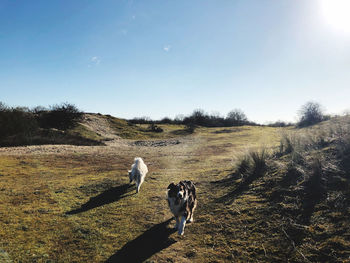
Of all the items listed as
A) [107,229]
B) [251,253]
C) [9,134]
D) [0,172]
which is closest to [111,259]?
[107,229]

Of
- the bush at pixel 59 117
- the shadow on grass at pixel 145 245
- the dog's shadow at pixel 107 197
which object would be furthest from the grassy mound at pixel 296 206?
the bush at pixel 59 117

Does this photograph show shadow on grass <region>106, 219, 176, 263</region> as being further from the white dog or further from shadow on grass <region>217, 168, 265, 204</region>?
the white dog

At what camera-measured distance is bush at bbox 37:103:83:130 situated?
30797 millimetres

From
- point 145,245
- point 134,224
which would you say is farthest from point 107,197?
point 145,245

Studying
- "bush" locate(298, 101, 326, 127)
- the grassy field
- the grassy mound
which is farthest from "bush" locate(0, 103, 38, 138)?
"bush" locate(298, 101, 326, 127)

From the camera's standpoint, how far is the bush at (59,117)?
3080 cm

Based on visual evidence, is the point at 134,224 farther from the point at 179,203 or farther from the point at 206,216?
the point at 206,216

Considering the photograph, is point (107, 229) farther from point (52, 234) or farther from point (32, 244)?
point (32, 244)

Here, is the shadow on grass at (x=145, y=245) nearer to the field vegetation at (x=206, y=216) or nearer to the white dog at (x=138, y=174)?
the field vegetation at (x=206, y=216)

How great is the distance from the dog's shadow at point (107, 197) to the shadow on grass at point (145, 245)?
86.9 inches

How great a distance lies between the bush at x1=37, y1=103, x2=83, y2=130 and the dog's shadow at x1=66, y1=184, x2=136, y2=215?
2679 cm

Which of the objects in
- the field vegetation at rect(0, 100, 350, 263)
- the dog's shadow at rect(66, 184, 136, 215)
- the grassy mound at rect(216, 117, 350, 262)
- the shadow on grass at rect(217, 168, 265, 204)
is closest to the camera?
the grassy mound at rect(216, 117, 350, 262)

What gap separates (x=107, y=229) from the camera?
4.68 metres

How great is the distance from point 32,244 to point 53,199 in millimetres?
2575
